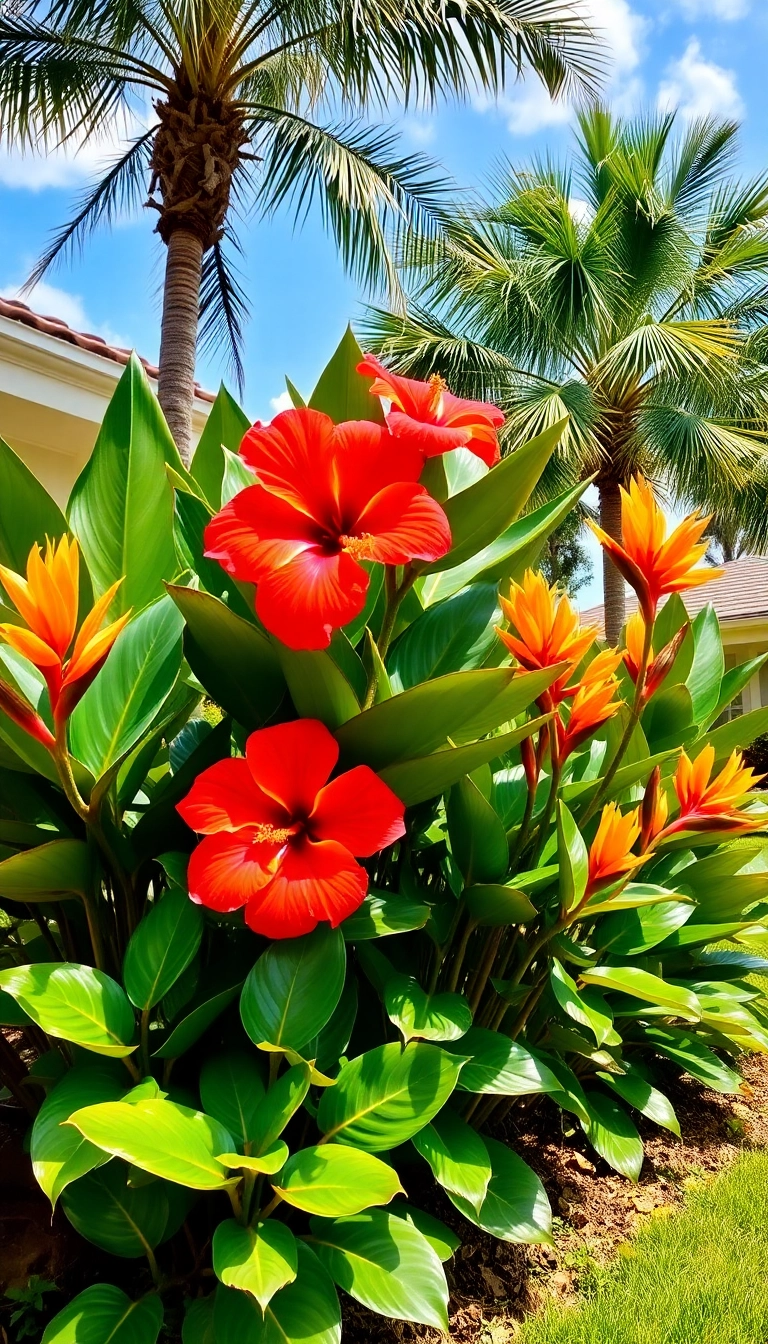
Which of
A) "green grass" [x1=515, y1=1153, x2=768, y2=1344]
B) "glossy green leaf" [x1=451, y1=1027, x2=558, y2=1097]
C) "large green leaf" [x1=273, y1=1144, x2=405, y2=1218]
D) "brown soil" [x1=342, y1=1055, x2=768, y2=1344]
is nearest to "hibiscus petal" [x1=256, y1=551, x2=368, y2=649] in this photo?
"large green leaf" [x1=273, y1=1144, x2=405, y2=1218]

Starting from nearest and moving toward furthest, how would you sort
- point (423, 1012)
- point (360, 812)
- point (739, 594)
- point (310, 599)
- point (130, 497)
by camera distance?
point (310, 599) < point (360, 812) < point (423, 1012) < point (130, 497) < point (739, 594)

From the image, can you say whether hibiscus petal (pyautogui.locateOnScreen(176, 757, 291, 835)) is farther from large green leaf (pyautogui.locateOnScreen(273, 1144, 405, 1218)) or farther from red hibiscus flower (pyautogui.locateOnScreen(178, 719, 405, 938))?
large green leaf (pyautogui.locateOnScreen(273, 1144, 405, 1218))

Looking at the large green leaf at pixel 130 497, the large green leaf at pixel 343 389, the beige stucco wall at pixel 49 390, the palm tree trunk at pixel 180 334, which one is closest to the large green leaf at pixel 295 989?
the large green leaf at pixel 130 497

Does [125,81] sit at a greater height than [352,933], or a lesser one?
greater

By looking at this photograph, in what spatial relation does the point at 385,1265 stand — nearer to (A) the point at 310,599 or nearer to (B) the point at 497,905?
(B) the point at 497,905

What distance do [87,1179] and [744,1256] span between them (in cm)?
135

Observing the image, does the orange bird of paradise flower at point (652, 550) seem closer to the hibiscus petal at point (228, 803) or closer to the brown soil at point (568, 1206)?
the hibiscus petal at point (228, 803)

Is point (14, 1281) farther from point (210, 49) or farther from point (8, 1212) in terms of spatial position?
point (210, 49)

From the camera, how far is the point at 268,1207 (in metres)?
1.08

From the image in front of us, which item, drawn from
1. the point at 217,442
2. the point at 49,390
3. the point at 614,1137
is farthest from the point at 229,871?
the point at 49,390

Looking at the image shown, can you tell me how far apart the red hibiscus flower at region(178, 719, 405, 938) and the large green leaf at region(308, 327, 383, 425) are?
55 cm

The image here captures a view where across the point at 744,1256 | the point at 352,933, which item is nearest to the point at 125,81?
the point at 352,933

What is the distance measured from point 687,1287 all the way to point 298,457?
5.53 ft

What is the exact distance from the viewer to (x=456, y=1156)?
132cm
